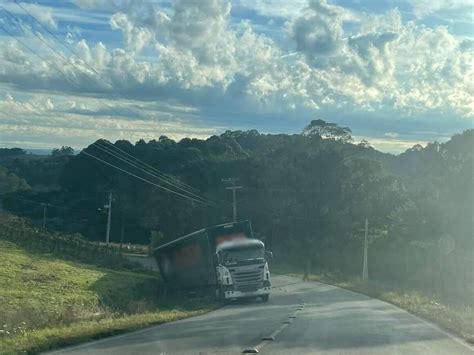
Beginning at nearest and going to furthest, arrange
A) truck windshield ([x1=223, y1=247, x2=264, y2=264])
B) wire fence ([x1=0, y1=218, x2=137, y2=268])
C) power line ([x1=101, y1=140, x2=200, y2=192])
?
1. truck windshield ([x1=223, y1=247, x2=264, y2=264])
2. wire fence ([x1=0, y1=218, x2=137, y2=268])
3. power line ([x1=101, y1=140, x2=200, y2=192])

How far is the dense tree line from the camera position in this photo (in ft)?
221

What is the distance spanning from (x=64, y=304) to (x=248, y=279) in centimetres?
1209

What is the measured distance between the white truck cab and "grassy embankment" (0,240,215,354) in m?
1.48

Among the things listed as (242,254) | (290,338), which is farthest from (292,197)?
(290,338)

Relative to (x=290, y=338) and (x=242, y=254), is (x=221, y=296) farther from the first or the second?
(x=290, y=338)

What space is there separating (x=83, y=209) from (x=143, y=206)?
11.3 metres

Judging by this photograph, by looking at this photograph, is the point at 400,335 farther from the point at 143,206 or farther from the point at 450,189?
the point at 143,206

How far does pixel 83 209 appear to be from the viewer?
283 ft

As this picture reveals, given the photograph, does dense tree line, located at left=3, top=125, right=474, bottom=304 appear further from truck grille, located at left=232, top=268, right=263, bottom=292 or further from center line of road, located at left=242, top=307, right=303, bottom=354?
center line of road, located at left=242, top=307, right=303, bottom=354

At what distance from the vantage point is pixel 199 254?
1401 inches

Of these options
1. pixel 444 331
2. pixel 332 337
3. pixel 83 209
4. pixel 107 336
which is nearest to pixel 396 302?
pixel 444 331

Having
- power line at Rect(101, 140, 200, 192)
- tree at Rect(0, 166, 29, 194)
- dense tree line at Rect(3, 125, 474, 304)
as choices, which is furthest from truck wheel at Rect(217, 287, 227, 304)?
tree at Rect(0, 166, 29, 194)

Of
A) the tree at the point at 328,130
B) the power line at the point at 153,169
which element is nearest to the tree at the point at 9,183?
the power line at the point at 153,169

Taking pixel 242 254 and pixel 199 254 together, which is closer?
pixel 242 254
